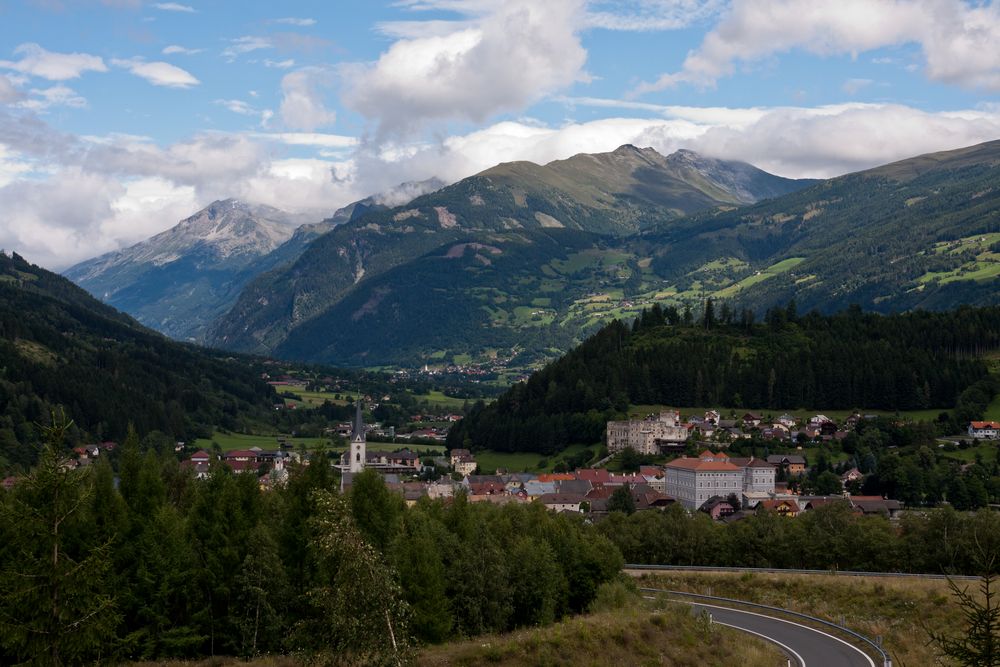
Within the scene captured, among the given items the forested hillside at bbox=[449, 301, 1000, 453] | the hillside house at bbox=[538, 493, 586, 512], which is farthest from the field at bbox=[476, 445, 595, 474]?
the hillside house at bbox=[538, 493, 586, 512]

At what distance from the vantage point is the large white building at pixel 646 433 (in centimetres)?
13975

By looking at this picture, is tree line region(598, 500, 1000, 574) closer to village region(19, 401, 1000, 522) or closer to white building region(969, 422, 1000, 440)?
village region(19, 401, 1000, 522)

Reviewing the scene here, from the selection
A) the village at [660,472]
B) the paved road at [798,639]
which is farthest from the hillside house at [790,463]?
the paved road at [798,639]

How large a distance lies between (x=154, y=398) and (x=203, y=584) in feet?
530

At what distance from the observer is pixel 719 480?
117000 mm

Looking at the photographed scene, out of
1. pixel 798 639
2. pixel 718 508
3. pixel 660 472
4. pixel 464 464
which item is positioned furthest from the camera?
pixel 464 464

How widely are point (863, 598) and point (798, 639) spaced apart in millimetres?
9907

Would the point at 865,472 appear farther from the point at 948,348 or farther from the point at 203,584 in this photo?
the point at 203,584

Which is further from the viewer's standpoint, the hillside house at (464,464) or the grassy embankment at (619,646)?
the hillside house at (464,464)

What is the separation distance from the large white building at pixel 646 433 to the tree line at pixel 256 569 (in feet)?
286

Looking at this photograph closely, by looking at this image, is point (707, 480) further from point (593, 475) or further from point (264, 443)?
point (264, 443)

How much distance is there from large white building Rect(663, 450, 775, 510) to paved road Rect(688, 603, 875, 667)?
63.6 metres

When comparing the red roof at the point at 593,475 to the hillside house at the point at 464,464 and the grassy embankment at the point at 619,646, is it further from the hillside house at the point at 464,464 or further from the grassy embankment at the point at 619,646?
the grassy embankment at the point at 619,646

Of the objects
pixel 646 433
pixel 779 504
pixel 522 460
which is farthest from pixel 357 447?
pixel 779 504
